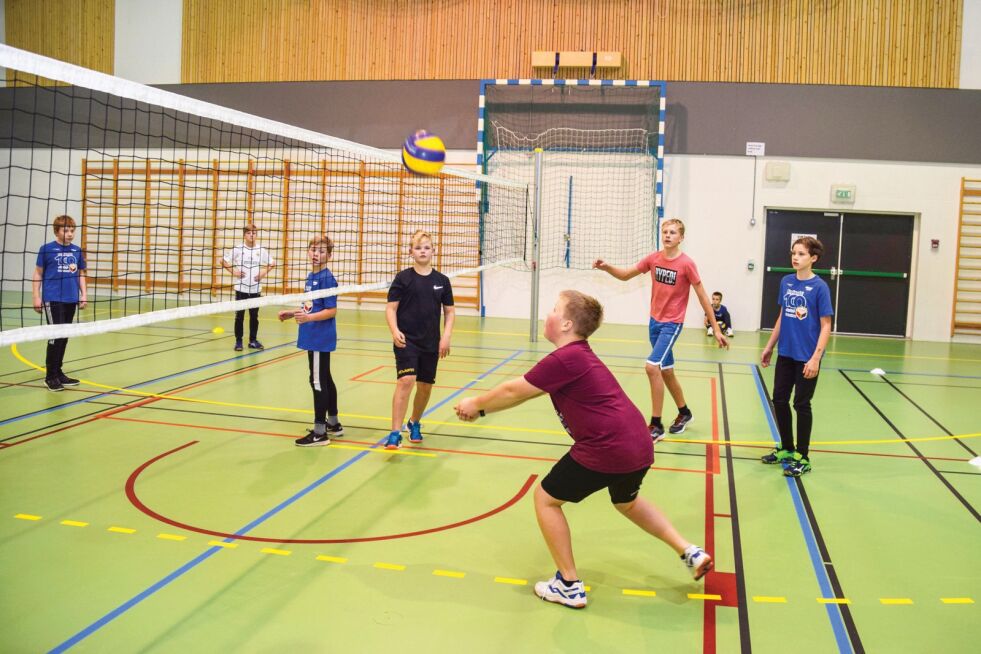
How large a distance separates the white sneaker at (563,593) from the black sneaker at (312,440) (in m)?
2.98

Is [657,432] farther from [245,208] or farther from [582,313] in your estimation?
[245,208]

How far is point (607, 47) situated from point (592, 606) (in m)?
13.3

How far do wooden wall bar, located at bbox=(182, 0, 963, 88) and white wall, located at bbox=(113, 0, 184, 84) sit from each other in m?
0.30

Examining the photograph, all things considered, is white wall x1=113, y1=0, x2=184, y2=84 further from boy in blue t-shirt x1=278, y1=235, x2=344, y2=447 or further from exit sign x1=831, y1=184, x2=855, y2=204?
exit sign x1=831, y1=184, x2=855, y2=204

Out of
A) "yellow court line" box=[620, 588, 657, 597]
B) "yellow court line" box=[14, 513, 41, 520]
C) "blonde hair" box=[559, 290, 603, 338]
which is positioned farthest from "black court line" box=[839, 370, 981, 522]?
"yellow court line" box=[14, 513, 41, 520]

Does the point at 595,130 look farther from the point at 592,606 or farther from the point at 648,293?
the point at 592,606

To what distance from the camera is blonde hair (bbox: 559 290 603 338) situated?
3508 mm

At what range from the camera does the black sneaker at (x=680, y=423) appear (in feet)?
22.6

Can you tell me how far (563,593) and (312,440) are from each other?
3.14 m

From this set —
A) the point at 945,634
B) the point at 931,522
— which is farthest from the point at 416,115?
the point at 945,634

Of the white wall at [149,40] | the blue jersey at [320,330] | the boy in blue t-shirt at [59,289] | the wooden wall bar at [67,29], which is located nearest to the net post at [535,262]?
the blue jersey at [320,330]

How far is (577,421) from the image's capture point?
3.54 m

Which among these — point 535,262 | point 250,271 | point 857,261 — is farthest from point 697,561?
point 857,261

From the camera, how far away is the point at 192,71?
16672 mm
